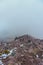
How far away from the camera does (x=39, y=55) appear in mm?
18703

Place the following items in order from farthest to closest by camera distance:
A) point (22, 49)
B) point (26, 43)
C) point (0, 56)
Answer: point (26, 43), point (22, 49), point (0, 56)

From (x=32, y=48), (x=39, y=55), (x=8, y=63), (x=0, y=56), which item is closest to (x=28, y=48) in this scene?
(x=32, y=48)

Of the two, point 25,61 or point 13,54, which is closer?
point 25,61

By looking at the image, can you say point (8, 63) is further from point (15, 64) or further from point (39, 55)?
point (39, 55)

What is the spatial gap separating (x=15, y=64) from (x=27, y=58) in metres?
1.26

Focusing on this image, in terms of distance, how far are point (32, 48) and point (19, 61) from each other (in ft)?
13.9

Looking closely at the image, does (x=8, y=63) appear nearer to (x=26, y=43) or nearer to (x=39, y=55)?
(x=39, y=55)

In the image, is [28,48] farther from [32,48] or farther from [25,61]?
[25,61]

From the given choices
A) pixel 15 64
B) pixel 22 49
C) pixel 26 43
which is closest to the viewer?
pixel 15 64

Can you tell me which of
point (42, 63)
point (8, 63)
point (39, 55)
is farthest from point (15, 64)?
point (39, 55)

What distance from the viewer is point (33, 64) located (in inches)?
637

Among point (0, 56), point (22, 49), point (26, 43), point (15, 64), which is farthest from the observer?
point (26, 43)

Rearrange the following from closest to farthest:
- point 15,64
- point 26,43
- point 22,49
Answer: point 15,64 < point 22,49 < point 26,43

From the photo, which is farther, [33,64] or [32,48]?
[32,48]
